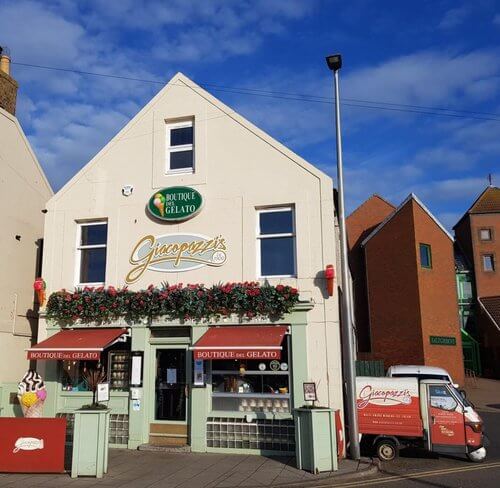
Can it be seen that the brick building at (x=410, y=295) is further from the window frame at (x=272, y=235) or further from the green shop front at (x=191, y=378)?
the green shop front at (x=191, y=378)

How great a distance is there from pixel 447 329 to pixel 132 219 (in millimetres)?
21913

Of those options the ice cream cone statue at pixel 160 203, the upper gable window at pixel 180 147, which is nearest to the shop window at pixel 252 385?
the ice cream cone statue at pixel 160 203

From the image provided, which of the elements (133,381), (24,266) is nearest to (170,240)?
(133,381)

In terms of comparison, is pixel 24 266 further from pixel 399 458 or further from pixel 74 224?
pixel 399 458

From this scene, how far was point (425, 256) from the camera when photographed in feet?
98.9

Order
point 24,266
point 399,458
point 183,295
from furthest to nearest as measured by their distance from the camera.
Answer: point 24,266
point 183,295
point 399,458

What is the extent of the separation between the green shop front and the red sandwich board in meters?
2.29

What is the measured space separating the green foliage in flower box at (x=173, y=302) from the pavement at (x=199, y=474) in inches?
125

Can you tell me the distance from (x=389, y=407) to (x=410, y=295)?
735 inches

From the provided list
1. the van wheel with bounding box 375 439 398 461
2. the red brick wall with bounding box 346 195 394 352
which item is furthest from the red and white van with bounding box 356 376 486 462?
the red brick wall with bounding box 346 195 394 352

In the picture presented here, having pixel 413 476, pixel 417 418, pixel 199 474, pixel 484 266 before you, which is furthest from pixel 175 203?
pixel 484 266

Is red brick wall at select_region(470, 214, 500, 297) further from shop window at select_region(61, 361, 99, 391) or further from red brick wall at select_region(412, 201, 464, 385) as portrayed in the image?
shop window at select_region(61, 361, 99, 391)

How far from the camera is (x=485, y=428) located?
16.7 m

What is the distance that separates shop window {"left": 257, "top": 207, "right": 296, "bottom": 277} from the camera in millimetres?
12711
